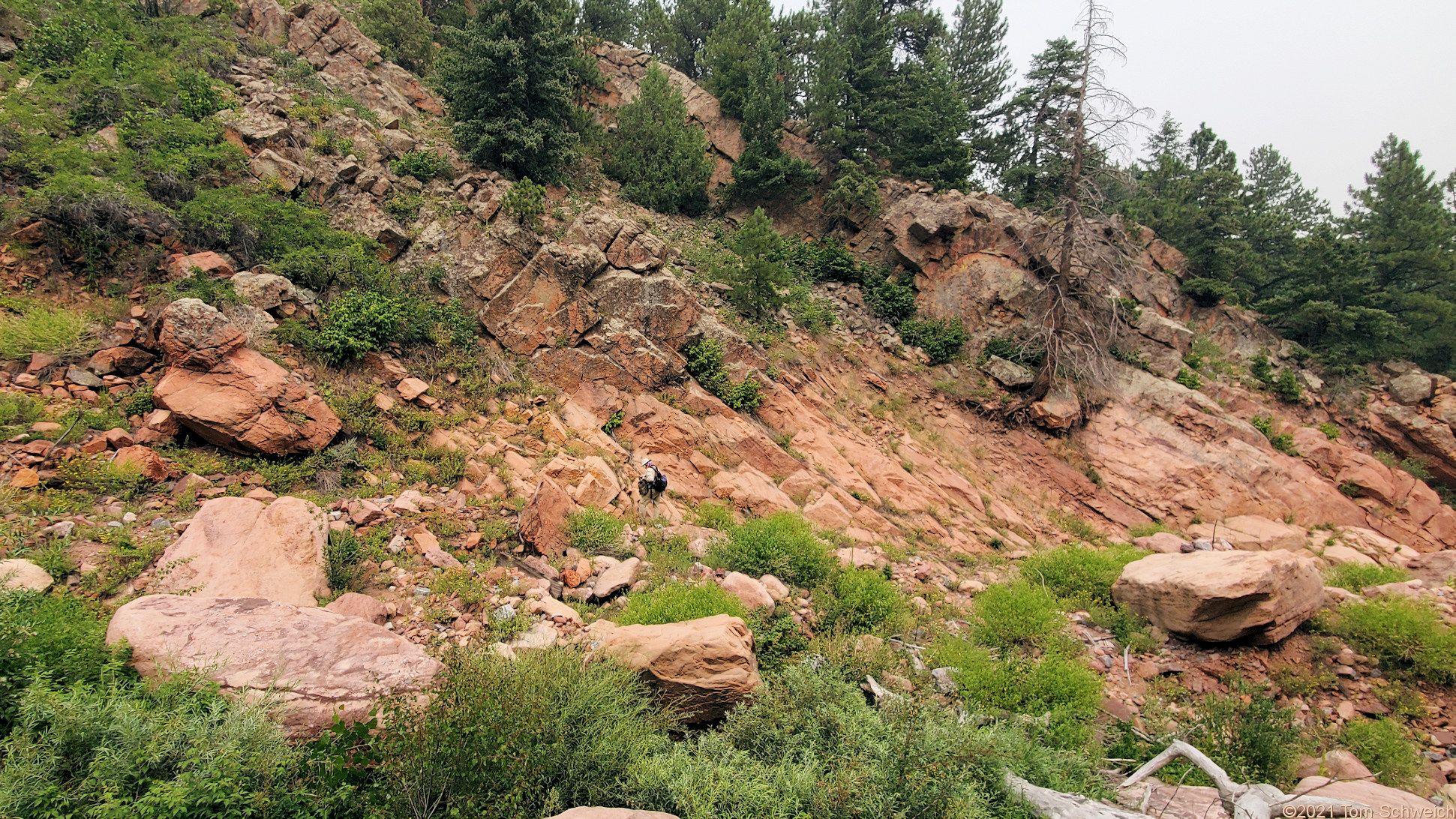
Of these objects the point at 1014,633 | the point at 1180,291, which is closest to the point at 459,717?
the point at 1014,633

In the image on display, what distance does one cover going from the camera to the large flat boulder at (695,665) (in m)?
5.20

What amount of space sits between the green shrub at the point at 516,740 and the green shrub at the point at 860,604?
317 cm

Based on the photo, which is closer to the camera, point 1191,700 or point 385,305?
point 1191,700

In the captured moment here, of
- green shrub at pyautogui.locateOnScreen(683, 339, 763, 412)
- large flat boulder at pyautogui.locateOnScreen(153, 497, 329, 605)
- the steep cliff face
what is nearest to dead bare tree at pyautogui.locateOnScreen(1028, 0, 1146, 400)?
the steep cliff face

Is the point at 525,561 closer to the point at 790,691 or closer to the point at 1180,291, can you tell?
the point at 790,691

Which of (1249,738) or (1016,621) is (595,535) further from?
(1249,738)

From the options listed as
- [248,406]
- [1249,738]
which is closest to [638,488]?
[248,406]

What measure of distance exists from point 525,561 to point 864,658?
14.9 feet

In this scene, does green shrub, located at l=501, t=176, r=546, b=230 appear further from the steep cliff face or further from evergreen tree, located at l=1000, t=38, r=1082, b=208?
evergreen tree, located at l=1000, t=38, r=1082, b=208

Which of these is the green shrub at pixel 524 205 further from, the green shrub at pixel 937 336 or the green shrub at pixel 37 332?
the green shrub at pixel 937 336

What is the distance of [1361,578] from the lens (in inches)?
371

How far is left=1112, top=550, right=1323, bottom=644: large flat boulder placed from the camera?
269 inches

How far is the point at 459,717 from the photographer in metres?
3.88

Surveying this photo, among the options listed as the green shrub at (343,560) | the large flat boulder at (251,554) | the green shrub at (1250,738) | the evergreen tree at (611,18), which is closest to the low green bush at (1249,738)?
the green shrub at (1250,738)
